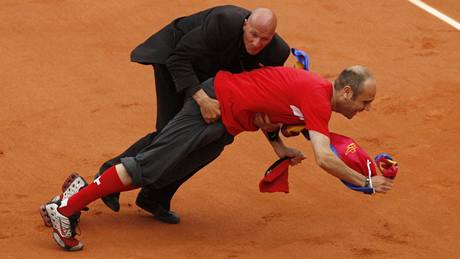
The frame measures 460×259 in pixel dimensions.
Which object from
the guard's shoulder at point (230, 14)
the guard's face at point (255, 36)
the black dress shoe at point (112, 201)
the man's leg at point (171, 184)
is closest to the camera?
the guard's face at point (255, 36)

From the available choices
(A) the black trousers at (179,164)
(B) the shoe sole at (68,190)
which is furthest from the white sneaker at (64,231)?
(A) the black trousers at (179,164)

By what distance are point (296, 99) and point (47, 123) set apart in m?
3.59

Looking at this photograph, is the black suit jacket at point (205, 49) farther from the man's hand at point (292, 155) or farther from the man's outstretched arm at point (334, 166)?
the man's outstretched arm at point (334, 166)

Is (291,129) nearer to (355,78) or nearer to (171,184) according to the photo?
(355,78)

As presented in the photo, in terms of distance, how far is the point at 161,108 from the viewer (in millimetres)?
9477

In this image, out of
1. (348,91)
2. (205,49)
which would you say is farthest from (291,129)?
(205,49)

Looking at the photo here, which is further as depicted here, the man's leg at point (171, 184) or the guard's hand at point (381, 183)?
the man's leg at point (171, 184)

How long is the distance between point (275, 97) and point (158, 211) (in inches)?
61.4

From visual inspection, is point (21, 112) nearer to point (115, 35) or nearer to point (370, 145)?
point (115, 35)

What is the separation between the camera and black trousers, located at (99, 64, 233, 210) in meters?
9.12

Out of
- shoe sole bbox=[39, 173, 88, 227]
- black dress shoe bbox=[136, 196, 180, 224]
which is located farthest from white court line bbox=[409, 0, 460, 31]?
shoe sole bbox=[39, 173, 88, 227]

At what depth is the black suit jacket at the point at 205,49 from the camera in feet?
29.2

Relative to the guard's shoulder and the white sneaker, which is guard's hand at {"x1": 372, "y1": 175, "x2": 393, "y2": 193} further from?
the white sneaker

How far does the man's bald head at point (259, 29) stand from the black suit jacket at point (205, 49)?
0.11 metres
